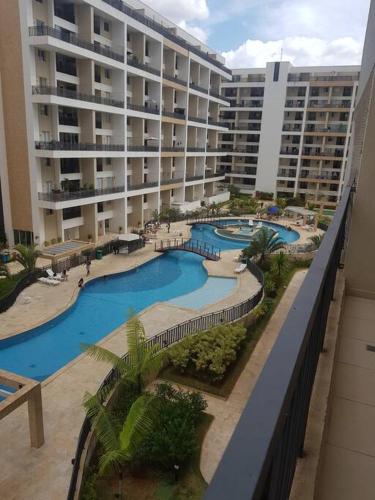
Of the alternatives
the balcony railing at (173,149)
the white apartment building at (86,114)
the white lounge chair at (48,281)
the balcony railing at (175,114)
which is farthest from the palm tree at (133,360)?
the balcony railing at (175,114)

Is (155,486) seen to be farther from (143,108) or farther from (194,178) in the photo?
(194,178)

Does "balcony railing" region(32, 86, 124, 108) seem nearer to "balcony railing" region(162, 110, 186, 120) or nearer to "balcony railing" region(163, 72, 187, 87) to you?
"balcony railing" region(162, 110, 186, 120)

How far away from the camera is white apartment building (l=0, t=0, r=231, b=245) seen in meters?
29.5

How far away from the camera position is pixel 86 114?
33.9 meters

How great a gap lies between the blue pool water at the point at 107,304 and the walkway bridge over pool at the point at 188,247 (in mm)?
722

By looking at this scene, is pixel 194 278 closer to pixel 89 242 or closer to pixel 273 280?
pixel 273 280

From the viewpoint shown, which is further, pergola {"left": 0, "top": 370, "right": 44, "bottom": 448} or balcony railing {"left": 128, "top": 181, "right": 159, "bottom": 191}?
balcony railing {"left": 128, "top": 181, "right": 159, "bottom": 191}

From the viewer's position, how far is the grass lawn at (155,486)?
10.1 metres

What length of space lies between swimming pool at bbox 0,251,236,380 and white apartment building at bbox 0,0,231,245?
28.5 feet

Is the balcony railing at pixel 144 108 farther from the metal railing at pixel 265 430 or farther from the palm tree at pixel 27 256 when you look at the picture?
the metal railing at pixel 265 430

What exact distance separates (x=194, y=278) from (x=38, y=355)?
1428cm

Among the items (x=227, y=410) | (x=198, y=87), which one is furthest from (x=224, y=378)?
(x=198, y=87)

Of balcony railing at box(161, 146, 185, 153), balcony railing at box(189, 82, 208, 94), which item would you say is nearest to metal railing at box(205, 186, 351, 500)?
balcony railing at box(161, 146, 185, 153)

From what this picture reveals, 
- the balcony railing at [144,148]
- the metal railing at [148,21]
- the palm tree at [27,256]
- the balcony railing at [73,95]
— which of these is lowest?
the palm tree at [27,256]
